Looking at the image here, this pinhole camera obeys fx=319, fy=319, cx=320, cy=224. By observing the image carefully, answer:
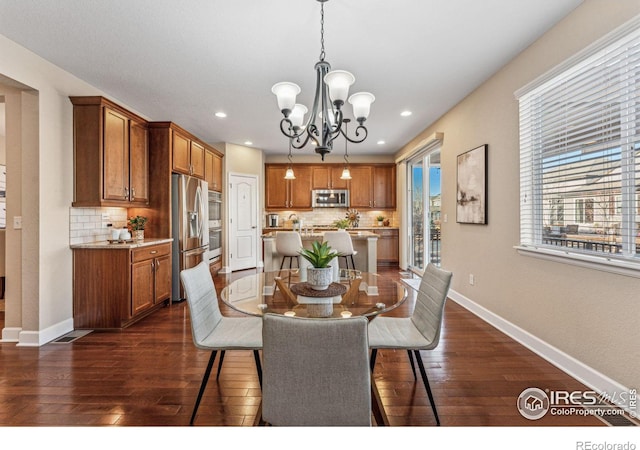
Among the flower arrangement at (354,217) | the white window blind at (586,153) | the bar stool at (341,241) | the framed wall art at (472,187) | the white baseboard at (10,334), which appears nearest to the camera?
the white window blind at (586,153)

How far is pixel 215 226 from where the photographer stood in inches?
221

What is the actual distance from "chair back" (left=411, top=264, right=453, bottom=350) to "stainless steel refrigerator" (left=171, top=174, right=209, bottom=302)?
3.16 m

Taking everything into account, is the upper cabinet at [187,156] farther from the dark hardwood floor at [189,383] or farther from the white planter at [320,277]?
the white planter at [320,277]

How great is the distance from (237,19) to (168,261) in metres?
2.80

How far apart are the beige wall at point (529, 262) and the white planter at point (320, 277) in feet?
5.66

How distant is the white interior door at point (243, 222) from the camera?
6.11 metres

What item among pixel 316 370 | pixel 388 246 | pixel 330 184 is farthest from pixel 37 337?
pixel 388 246

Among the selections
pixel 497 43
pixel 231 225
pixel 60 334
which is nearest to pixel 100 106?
pixel 60 334

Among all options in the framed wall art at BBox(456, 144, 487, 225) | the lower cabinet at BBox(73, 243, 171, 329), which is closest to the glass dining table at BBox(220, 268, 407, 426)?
the lower cabinet at BBox(73, 243, 171, 329)

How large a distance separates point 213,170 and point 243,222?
1.28 m

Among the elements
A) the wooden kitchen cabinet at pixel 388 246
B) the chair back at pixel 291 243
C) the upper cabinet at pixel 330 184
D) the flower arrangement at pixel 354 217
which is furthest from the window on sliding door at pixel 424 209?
the chair back at pixel 291 243

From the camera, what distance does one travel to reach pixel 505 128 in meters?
3.03

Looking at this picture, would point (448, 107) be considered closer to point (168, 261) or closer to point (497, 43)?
point (497, 43)

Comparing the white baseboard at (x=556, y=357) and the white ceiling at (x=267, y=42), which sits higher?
the white ceiling at (x=267, y=42)
